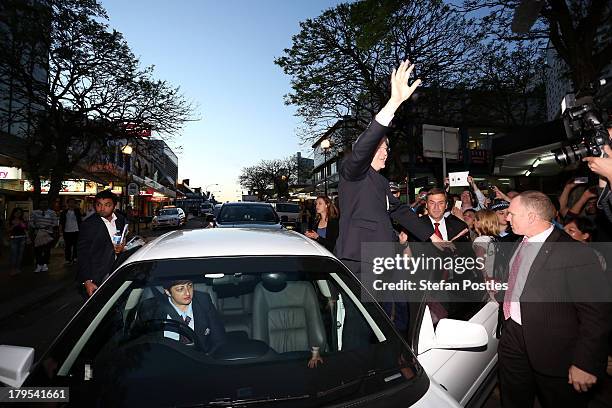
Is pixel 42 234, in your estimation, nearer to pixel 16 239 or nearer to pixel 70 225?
pixel 16 239

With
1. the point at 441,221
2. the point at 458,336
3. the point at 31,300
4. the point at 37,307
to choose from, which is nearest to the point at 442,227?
the point at 441,221

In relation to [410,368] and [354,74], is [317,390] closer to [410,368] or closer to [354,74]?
[410,368]

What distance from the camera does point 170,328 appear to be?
2.06m

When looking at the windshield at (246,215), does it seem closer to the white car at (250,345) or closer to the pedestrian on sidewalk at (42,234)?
the pedestrian on sidewalk at (42,234)

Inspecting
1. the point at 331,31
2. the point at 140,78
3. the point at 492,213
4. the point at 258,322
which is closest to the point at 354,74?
the point at 331,31

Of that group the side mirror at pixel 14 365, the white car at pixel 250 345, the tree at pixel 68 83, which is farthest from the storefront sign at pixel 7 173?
the side mirror at pixel 14 365

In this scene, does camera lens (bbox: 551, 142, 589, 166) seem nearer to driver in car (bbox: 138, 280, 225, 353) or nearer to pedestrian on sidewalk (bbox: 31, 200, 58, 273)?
driver in car (bbox: 138, 280, 225, 353)

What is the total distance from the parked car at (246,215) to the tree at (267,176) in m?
81.8

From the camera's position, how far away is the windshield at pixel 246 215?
1082cm

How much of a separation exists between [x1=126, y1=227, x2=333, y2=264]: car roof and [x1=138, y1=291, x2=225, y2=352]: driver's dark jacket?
29 centimetres

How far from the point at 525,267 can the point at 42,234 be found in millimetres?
11937

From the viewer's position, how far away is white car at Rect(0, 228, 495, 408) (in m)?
1.52

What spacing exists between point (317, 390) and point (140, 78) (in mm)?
18508

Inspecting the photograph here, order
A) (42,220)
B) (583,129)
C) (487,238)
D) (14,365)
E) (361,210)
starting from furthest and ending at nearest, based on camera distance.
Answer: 1. (42,220)
2. (487,238)
3. (583,129)
4. (361,210)
5. (14,365)
